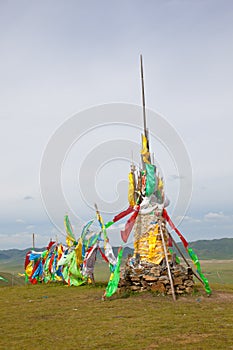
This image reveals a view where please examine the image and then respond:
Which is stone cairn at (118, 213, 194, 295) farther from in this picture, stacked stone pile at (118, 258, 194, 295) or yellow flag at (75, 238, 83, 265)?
yellow flag at (75, 238, 83, 265)

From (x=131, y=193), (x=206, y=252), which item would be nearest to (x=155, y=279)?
(x=131, y=193)

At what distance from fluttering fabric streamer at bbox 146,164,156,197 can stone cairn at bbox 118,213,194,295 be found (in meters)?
1.01

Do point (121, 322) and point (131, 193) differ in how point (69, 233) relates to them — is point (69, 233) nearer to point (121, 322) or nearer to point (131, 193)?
point (131, 193)

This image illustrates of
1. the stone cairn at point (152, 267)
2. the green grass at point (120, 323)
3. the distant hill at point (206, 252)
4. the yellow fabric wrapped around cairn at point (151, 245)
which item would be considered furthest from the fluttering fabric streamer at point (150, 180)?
the distant hill at point (206, 252)

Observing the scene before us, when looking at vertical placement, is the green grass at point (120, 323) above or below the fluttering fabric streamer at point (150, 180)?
below

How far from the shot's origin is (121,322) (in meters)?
10.9

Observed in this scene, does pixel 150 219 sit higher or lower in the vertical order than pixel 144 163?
lower

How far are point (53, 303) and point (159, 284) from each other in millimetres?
4206

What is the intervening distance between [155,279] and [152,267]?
537mm

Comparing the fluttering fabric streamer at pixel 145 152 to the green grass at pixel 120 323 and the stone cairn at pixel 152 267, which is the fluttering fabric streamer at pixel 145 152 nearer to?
the stone cairn at pixel 152 267

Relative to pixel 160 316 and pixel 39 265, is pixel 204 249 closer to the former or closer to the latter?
pixel 39 265

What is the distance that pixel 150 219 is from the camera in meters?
16.5

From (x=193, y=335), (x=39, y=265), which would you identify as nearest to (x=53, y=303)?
(x=193, y=335)

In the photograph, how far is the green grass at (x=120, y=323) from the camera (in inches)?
345
